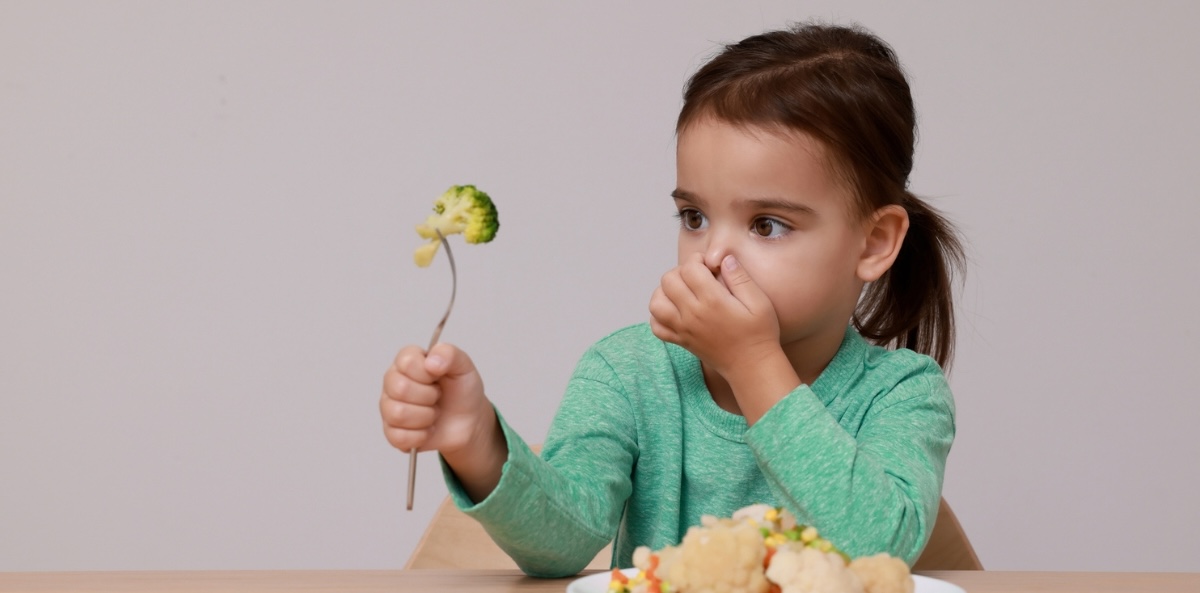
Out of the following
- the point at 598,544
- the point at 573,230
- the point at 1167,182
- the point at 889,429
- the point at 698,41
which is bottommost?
the point at 598,544

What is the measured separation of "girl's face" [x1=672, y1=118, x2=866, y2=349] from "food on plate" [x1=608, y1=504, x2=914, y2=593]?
44 cm

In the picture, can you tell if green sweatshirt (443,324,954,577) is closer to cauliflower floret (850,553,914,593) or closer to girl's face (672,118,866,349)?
girl's face (672,118,866,349)

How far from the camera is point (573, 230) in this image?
2172mm

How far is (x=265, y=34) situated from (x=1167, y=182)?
1.53 meters

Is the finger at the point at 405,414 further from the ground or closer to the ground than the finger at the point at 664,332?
closer to the ground

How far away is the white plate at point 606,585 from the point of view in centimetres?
73

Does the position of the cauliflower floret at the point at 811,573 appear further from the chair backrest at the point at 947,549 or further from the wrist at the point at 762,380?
the chair backrest at the point at 947,549

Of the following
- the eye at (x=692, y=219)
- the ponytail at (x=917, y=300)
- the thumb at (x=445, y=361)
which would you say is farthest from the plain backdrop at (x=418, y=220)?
the thumb at (x=445, y=361)

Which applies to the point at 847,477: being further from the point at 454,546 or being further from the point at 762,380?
the point at 454,546

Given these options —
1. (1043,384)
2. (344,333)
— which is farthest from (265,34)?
(1043,384)

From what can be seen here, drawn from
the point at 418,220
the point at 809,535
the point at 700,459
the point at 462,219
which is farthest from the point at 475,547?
the point at 418,220

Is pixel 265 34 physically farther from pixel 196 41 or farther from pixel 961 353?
pixel 961 353

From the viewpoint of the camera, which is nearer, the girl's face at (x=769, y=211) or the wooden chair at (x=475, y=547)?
the girl's face at (x=769, y=211)

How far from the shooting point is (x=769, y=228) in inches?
42.7
